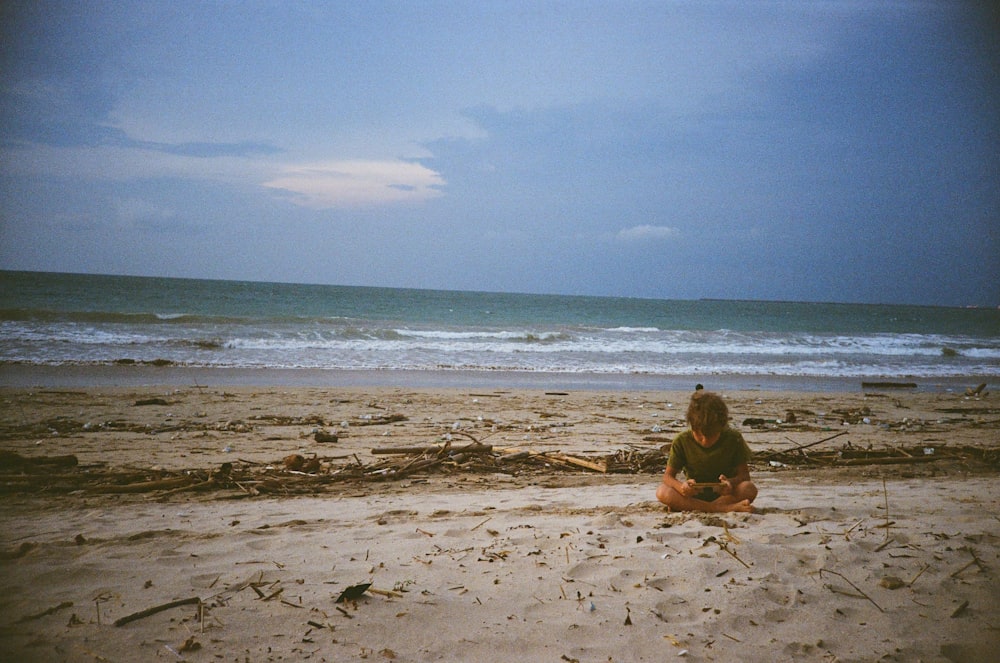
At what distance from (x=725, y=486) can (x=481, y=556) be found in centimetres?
197

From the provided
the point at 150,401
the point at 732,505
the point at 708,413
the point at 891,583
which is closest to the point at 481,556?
the point at 708,413

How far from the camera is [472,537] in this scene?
144 inches

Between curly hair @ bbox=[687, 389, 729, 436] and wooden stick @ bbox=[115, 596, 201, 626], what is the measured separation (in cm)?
325

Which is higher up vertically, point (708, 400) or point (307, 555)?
point (708, 400)

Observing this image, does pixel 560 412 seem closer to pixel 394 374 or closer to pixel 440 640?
pixel 394 374

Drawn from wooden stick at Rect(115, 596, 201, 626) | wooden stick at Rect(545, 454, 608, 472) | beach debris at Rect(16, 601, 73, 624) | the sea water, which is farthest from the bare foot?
the sea water

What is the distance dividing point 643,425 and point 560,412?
1561mm

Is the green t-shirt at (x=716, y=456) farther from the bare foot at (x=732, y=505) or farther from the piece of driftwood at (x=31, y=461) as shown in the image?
the piece of driftwood at (x=31, y=461)

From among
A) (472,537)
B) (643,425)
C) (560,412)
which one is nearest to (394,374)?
(560,412)

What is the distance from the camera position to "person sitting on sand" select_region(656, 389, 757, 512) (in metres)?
4.16

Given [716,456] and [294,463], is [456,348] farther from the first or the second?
[716,456]

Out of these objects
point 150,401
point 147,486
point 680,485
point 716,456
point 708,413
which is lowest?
point 150,401

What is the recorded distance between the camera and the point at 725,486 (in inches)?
165

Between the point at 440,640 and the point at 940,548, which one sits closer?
the point at 440,640
